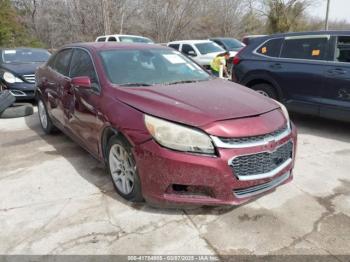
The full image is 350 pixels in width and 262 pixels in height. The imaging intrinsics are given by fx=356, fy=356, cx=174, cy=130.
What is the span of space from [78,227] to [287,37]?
16.2 ft

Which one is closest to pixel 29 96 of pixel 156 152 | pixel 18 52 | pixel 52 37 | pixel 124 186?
pixel 18 52

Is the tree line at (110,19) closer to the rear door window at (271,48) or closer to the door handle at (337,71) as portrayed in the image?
the rear door window at (271,48)

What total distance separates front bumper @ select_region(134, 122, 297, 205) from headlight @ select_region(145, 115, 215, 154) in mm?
51

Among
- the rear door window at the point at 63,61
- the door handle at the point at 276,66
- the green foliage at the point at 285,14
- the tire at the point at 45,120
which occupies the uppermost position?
the green foliage at the point at 285,14

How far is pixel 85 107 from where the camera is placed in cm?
403

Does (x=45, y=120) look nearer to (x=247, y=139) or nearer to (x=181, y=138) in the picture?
(x=181, y=138)

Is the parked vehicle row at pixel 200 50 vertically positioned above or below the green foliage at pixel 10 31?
below

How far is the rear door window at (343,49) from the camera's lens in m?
5.46

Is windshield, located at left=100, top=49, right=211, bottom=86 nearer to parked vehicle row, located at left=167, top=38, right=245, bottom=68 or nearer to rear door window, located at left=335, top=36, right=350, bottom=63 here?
rear door window, located at left=335, top=36, right=350, bottom=63

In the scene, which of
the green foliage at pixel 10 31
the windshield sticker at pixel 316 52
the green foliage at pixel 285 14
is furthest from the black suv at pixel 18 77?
the green foliage at pixel 285 14

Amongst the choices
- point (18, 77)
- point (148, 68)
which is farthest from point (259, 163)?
point (18, 77)

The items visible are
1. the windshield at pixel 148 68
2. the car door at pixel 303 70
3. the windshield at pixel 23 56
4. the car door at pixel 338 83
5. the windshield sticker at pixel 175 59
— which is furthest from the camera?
the windshield at pixel 23 56

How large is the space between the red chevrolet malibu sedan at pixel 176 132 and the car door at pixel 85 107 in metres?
0.01

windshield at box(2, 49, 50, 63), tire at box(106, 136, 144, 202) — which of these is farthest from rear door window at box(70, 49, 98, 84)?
windshield at box(2, 49, 50, 63)
